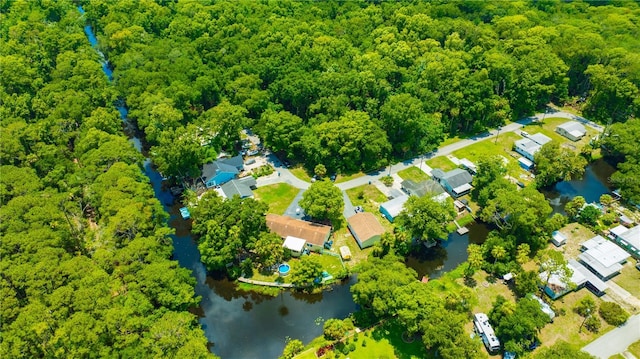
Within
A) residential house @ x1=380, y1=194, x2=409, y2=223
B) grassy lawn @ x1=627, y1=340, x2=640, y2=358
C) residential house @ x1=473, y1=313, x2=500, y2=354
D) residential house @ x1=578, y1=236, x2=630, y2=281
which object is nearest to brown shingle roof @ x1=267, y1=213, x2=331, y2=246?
residential house @ x1=380, y1=194, x2=409, y2=223

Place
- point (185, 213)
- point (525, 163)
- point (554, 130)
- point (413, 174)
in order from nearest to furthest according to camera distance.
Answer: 1. point (185, 213)
2. point (413, 174)
3. point (525, 163)
4. point (554, 130)

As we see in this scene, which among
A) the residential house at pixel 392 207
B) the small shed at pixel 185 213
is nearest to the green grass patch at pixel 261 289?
the small shed at pixel 185 213

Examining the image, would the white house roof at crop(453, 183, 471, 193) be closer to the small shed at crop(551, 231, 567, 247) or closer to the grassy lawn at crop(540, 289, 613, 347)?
the small shed at crop(551, 231, 567, 247)

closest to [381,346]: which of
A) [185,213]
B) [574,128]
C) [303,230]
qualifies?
[303,230]

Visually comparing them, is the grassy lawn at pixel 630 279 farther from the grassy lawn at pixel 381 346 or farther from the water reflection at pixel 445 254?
the grassy lawn at pixel 381 346

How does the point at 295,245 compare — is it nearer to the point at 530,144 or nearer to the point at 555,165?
the point at 555,165

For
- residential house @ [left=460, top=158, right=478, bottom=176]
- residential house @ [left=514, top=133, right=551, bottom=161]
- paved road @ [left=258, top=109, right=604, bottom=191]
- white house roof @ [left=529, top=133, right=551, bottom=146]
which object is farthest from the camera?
white house roof @ [left=529, top=133, right=551, bottom=146]
